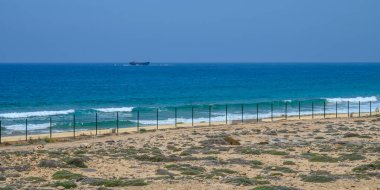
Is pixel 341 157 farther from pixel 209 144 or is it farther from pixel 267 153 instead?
pixel 209 144

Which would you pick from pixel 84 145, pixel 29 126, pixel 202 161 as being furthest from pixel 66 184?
pixel 29 126

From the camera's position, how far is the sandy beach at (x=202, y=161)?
2306 cm

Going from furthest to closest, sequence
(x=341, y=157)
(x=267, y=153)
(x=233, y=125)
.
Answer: (x=233, y=125)
(x=267, y=153)
(x=341, y=157)

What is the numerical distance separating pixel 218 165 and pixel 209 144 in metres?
9.77

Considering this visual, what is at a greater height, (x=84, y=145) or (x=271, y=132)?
(x=271, y=132)

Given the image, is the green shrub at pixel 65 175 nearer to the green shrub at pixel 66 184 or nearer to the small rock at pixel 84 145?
the green shrub at pixel 66 184

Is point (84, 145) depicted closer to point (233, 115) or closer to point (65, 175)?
point (65, 175)

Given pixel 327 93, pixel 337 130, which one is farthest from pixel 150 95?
pixel 337 130

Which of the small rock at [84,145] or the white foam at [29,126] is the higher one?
the white foam at [29,126]

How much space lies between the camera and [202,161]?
99.6 ft

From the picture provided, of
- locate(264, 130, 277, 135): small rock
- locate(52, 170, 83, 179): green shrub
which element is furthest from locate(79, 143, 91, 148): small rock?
locate(264, 130, 277, 135): small rock

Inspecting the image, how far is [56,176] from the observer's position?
2481 cm

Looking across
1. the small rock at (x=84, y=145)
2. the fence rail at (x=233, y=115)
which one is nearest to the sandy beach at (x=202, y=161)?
the small rock at (x=84, y=145)

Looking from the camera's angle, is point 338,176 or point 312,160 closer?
point 338,176
